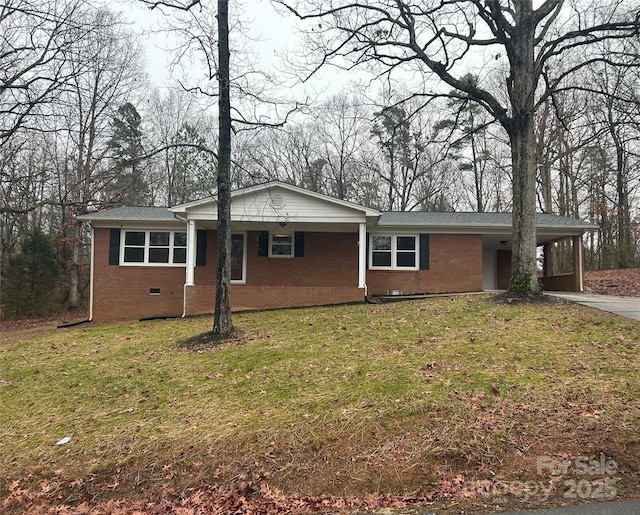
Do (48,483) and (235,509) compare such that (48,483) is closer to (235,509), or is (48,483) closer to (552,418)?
(235,509)

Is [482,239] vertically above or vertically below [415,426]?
above

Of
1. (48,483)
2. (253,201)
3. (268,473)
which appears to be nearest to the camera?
(268,473)

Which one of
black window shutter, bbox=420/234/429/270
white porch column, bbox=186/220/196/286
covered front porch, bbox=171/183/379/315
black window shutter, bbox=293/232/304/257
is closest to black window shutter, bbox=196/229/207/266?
covered front porch, bbox=171/183/379/315

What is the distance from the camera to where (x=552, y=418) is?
4.25m

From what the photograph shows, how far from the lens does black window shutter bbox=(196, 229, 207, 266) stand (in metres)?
15.0

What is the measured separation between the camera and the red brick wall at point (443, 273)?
15344mm

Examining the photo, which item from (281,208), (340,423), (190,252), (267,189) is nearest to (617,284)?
(281,208)

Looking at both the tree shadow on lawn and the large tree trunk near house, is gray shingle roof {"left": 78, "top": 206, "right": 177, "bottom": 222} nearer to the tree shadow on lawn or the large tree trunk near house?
the tree shadow on lawn

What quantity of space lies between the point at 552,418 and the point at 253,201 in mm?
10897

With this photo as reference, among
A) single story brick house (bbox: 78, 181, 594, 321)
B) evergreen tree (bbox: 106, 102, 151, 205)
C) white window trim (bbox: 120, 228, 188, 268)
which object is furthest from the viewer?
evergreen tree (bbox: 106, 102, 151, 205)

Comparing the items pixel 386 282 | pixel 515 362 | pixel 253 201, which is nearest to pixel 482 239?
pixel 386 282

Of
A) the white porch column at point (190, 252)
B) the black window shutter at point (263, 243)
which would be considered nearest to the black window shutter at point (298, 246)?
the black window shutter at point (263, 243)

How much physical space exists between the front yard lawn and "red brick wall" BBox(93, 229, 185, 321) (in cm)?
694

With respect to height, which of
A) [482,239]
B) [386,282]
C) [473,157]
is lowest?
[386,282]
